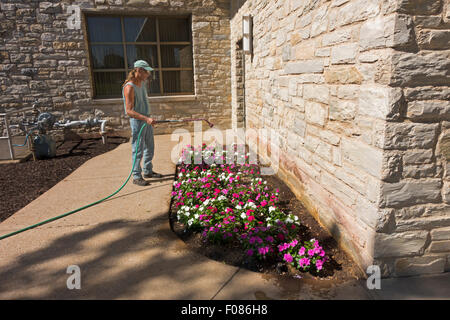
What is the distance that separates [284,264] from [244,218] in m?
0.70

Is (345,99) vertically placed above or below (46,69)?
below

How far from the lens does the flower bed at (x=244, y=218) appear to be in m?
2.42

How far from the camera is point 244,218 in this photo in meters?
2.95

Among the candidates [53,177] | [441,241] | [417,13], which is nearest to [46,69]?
[53,177]

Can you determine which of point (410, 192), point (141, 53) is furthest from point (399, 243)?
point (141, 53)

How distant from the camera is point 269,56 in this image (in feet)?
15.1

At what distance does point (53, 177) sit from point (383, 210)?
4.68 meters

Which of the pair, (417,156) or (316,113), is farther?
(316,113)

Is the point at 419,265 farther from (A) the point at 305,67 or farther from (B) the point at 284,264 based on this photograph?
(A) the point at 305,67

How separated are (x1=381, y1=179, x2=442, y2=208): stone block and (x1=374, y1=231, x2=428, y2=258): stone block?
0.77 feet

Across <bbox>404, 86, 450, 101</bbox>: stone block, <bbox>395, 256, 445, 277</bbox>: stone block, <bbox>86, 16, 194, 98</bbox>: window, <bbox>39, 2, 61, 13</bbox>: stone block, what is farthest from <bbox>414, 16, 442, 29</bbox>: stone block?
<bbox>39, 2, 61, 13</bbox>: stone block

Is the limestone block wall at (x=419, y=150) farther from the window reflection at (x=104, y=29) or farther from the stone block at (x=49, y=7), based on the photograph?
the stone block at (x=49, y=7)

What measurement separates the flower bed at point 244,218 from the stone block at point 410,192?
67cm
